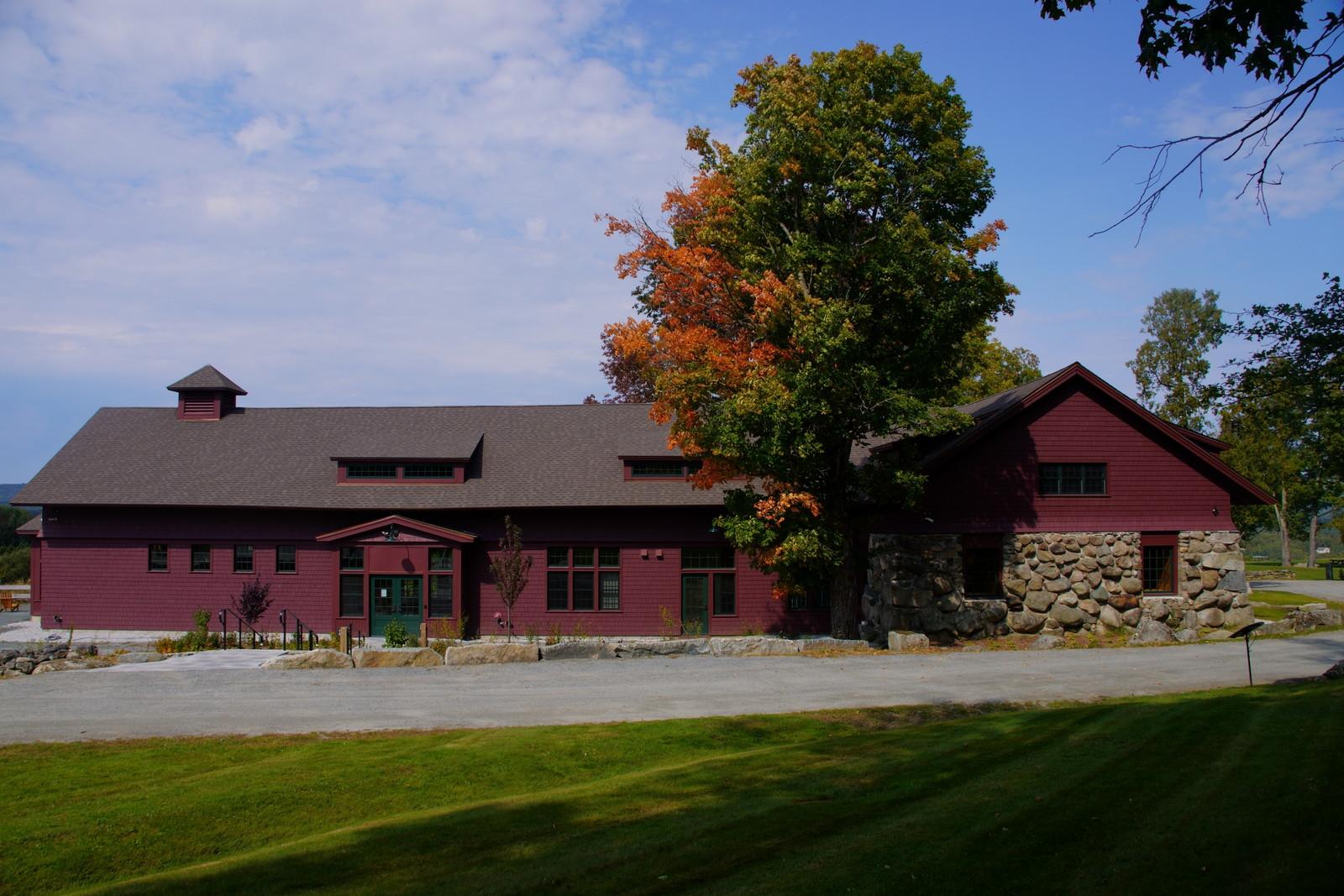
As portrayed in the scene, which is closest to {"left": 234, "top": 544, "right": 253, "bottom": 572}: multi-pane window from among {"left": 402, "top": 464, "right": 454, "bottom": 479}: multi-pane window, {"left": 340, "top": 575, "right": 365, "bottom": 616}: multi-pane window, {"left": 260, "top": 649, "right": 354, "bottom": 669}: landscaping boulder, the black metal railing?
the black metal railing

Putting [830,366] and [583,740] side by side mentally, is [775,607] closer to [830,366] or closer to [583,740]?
[830,366]

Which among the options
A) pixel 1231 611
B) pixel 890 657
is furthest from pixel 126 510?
pixel 1231 611

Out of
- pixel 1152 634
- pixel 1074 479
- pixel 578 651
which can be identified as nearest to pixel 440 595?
pixel 578 651

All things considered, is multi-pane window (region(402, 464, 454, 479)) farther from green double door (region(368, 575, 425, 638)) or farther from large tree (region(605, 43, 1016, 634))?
large tree (region(605, 43, 1016, 634))

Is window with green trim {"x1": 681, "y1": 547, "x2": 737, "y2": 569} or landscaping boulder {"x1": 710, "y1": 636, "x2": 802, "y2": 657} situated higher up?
window with green trim {"x1": 681, "y1": 547, "x2": 737, "y2": 569}

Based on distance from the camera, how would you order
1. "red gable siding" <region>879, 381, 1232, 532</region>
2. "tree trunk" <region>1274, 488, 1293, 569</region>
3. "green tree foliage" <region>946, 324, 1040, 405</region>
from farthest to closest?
1. "tree trunk" <region>1274, 488, 1293, 569</region>
2. "green tree foliage" <region>946, 324, 1040, 405</region>
3. "red gable siding" <region>879, 381, 1232, 532</region>

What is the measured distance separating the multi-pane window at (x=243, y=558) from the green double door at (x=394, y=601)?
4.18m

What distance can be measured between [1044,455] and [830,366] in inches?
325

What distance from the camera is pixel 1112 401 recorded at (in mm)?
26812

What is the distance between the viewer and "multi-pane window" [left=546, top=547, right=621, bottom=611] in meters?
29.6

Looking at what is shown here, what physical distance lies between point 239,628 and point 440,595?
6315 millimetres

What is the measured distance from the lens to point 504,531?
29.8 metres

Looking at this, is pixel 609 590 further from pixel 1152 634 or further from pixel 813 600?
pixel 1152 634

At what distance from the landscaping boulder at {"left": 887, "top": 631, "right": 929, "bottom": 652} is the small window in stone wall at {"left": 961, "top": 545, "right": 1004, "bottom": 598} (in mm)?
3461
